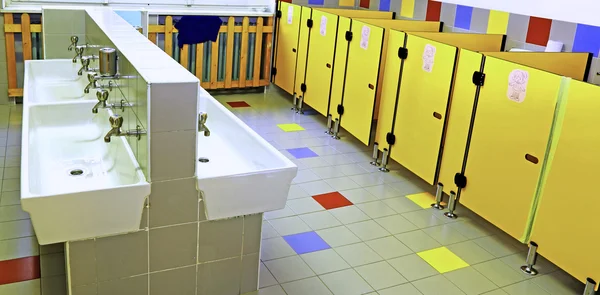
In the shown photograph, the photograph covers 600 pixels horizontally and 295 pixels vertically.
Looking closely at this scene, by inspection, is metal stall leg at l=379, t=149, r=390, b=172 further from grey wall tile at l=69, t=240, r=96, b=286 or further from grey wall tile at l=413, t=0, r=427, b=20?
grey wall tile at l=69, t=240, r=96, b=286

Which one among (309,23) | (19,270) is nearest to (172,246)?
(19,270)

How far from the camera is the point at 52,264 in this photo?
113 inches

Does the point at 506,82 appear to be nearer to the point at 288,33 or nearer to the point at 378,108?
the point at 378,108

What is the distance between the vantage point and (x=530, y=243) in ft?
10.5

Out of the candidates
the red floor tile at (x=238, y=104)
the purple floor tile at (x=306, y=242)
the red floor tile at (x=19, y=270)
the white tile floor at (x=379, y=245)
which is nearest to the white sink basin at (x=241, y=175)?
the white tile floor at (x=379, y=245)

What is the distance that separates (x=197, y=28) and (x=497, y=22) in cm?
314

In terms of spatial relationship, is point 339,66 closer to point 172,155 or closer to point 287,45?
point 287,45

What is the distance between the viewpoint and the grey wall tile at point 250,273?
104 inches

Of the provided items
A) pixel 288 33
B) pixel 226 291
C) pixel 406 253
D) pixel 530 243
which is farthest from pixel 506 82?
pixel 288 33

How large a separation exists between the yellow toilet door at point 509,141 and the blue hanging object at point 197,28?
3469 millimetres

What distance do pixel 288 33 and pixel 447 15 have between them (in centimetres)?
179

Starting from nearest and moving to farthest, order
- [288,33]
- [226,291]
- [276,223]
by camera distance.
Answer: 1. [226,291]
2. [276,223]
3. [288,33]

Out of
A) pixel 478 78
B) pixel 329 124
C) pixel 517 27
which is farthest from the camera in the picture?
pixel 329 124

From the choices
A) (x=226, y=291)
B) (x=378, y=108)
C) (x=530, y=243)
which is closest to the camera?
(x=226, y=291)
